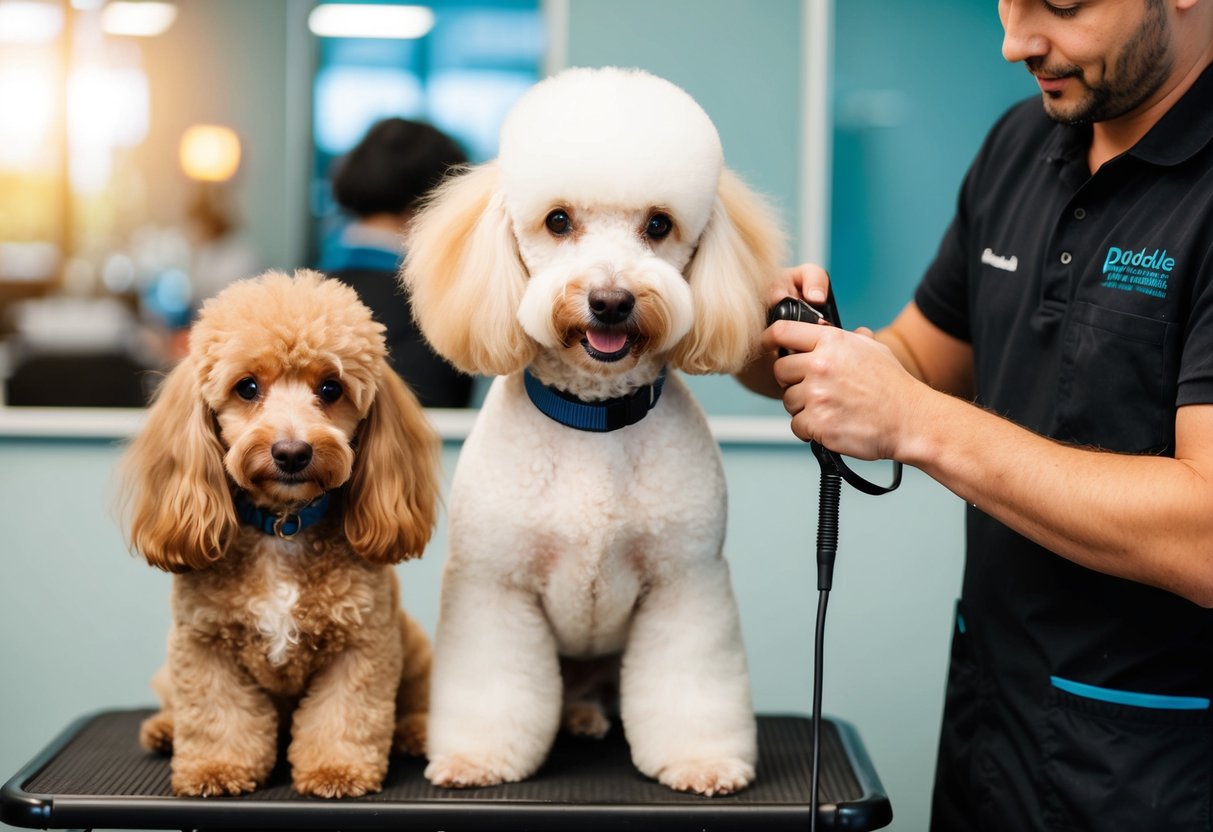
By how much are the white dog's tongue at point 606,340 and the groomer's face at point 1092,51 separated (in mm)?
533

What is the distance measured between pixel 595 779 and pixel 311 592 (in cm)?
35

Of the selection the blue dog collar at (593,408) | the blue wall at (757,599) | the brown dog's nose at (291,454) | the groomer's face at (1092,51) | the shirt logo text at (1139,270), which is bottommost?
the blue wall at (757,599)

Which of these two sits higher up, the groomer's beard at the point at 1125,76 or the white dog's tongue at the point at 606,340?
the groomer's beard at the point at 1125,76

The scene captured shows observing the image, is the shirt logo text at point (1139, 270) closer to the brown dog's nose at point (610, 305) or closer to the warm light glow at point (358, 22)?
the brown dog's nose at point (610, 305)

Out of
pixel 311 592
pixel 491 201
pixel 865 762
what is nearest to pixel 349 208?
pixel 491 201

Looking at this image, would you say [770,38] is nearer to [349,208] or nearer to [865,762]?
[349,208]

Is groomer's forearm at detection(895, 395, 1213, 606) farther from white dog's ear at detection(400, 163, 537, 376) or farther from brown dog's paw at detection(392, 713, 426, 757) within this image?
brown dog's paw at detection(392, 713, 426, 757)

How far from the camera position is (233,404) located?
115 cm

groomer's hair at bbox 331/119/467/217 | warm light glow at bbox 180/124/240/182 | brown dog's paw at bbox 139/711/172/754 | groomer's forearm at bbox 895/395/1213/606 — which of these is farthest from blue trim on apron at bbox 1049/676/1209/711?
warm light glow at bbox 180/124/240/182

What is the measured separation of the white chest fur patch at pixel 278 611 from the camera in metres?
1.14

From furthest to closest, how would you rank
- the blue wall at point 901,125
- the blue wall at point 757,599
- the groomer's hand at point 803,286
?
the blue wall at point 901,125 < the blue wall at point 757,599 < the groomer's hand at point 803,286

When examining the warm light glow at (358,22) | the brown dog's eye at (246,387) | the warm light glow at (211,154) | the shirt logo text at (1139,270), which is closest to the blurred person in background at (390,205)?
the brown dog's eye at (246,387)

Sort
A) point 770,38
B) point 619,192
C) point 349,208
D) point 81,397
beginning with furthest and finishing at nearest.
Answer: point 81,397
point 770,38
point 349,208
point 619,192

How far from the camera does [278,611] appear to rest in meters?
1.14
